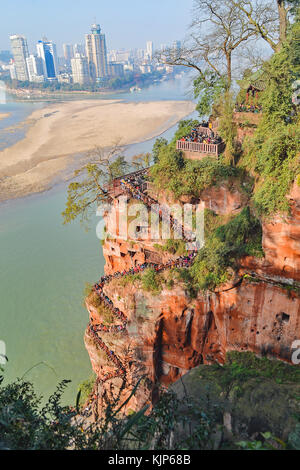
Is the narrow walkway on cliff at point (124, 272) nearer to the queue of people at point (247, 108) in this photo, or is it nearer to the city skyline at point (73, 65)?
the queue of people at point (247, 108)

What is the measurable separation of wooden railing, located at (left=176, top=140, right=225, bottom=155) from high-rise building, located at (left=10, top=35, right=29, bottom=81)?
183m

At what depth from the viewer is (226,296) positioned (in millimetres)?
13789

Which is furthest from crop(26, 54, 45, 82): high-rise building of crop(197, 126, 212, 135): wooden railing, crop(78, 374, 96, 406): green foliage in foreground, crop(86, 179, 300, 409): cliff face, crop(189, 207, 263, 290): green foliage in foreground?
crop(189, 207, 263, 290): green foliage in foreground

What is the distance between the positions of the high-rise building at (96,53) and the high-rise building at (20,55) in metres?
34.1

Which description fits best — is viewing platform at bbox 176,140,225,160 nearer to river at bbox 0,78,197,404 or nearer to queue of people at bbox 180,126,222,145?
queue of people at bbox 180,126,222,145

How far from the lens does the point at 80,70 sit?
563 ft

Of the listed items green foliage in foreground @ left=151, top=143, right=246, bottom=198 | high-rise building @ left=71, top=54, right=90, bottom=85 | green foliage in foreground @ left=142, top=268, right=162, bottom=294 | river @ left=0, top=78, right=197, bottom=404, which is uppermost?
high-rise building @ left=71, top=54, right=90, bottom=85

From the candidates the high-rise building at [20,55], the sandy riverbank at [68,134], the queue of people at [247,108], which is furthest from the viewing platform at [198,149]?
the high-rise building at [20,55]

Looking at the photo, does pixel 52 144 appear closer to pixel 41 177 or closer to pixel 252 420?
pixel 41 177

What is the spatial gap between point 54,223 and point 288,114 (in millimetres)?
28963

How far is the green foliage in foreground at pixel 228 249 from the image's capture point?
43.5ft

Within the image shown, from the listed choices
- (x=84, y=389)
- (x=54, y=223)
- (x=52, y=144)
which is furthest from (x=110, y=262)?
(x=52, y=144)

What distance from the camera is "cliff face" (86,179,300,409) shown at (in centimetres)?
1234

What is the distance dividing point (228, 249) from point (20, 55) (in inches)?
7904
